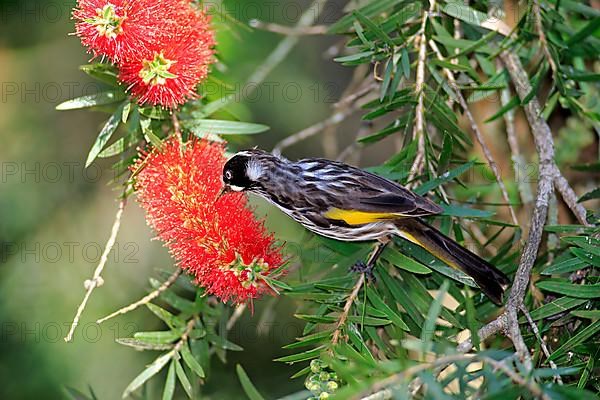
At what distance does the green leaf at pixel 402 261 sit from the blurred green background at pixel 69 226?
1031 mm

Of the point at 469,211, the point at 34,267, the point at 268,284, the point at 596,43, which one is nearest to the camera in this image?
the point at 268,284

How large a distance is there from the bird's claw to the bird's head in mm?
523

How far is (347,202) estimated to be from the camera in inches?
119

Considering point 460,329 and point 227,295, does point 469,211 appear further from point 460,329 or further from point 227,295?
point 227,295

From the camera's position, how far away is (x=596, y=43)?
3061 millimetres

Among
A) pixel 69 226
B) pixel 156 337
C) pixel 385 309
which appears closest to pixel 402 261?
pixel 385 309

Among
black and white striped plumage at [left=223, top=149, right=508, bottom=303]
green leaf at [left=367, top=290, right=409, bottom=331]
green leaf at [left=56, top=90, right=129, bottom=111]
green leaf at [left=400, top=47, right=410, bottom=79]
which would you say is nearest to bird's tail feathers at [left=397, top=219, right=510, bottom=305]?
black and white striped plumage at [left=223, top=149, right=508, bottom=303]

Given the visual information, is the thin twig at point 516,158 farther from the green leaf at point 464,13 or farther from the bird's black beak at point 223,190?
the bird's black beak at point 223,190

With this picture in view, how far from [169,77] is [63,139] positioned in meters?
2.69

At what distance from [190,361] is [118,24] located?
1.21m

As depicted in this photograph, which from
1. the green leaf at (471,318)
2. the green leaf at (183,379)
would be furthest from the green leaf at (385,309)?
the green leaf at (183,379)

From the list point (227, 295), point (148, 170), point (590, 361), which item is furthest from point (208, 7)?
point (590, 361)

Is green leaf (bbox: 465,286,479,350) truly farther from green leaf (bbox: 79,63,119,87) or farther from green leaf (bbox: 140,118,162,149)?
green leaf (bbox: 79,63,119,87)

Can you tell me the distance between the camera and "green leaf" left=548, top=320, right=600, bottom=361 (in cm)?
228
